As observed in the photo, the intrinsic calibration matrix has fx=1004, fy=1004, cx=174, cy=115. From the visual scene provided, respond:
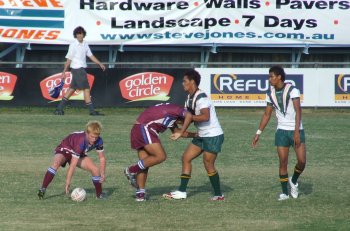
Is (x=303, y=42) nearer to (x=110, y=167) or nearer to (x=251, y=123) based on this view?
(x=251, y=123)

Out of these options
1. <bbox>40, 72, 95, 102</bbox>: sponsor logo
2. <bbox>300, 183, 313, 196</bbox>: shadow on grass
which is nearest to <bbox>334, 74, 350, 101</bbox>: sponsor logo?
<bbox>40, 72, 95, 102</bbox>: sponsor logo

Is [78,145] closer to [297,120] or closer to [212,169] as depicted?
[212,169]

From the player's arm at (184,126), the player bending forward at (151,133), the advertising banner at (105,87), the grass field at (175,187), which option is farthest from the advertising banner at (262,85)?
the player's arm at (184,126)

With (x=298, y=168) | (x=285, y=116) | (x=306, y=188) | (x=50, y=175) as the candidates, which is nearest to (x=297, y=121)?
(x=285, y=116)

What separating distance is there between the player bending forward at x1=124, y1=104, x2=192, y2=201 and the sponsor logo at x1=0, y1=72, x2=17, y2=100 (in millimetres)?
14531

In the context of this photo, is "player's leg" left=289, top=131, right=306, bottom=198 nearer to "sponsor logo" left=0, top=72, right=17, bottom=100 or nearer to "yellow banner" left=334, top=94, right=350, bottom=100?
"sponsor logo" left=0, top=72, right=17, bottom=100

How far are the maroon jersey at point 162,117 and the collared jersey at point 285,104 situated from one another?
124 centimetres

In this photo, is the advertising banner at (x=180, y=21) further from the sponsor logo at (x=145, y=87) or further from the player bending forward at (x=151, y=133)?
the player bending forward at (x=151, y=133)

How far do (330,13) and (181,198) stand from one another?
1979cm

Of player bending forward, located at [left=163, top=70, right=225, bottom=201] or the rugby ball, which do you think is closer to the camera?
the rugby ball

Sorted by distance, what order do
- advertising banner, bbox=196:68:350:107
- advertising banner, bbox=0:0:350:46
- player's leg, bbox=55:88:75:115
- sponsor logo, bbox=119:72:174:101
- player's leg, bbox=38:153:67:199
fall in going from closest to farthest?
player's leg, bbox=38:153:67:199 → player's leg, bbox=55:88:75:115 → sponsor logo, bbox=119:72:174:101 → advertising banner, bbox=196:68:350:107 → advertising banner, bbox=0:0:350:46

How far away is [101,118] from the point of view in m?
25.2

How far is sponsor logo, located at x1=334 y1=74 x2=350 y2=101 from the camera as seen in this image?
28.0m

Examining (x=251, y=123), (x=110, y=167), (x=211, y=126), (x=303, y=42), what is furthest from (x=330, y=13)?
(x=211, y=126)
